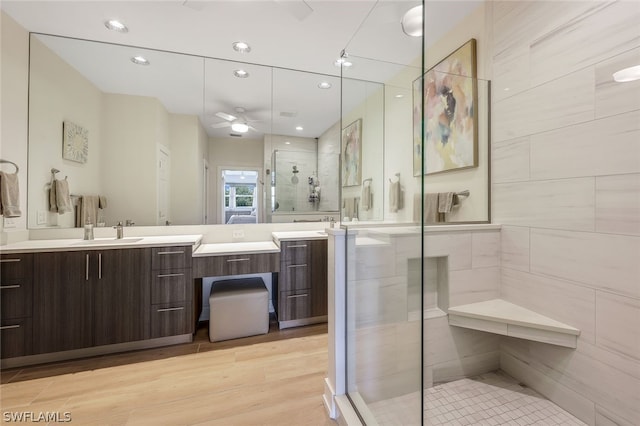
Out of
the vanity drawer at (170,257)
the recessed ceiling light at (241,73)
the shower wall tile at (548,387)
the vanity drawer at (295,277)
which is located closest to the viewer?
the shower wall tile at (548,387)

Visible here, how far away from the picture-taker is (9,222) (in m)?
2.07

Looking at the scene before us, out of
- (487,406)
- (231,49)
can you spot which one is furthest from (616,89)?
(231,49)

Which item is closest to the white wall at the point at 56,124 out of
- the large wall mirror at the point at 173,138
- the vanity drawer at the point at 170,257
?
the large wall mirror at the point at 173,138

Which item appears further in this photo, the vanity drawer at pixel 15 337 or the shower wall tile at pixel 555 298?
the vanity drawer at pixel 15 337

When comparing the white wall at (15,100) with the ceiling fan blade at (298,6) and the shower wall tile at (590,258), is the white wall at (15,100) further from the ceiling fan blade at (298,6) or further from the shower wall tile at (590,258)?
the shower wall tile at (590,258)

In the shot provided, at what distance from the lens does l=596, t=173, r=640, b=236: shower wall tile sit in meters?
1.19

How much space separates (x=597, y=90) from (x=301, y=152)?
8.00ft

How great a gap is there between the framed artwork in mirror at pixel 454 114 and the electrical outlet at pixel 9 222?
11.3 feet

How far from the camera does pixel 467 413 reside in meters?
1.46

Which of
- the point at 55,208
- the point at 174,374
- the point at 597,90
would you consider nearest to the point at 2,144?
the point at 55,208

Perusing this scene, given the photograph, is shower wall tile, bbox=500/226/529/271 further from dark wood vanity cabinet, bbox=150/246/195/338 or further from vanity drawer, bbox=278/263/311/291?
dark wood vanity cabinet, bbox=150/246/195/338

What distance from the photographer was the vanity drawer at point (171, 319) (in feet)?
7.01

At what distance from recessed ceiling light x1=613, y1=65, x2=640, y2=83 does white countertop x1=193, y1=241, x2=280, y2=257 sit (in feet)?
8.19

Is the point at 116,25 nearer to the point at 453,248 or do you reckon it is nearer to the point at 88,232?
the point at 88,232
